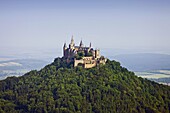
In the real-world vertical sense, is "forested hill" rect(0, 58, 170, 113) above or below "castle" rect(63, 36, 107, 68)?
below

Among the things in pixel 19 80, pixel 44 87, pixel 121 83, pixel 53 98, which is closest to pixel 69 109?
pixel 53 98

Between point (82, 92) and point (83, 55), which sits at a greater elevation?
point (83, 55)

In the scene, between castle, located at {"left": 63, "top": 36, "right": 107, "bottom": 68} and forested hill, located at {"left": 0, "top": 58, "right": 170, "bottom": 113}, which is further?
castle, located at {"left": 63, "top": 36, "right": 107, "bottom": 68}

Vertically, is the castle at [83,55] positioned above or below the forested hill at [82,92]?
above

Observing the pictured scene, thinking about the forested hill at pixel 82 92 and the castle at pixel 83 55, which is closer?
the forested hill at pixel 82 92

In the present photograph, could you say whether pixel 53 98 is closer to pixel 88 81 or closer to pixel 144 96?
pixel 88 81
